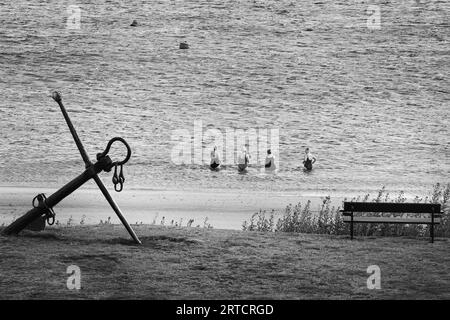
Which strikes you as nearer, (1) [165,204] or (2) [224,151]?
(1) [165,204]

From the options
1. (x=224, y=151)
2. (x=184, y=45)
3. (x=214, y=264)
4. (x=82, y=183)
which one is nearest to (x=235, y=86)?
(x=184, y=45)

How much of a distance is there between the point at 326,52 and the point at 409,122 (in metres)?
8.99

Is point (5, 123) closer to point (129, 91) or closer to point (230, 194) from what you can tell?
point (129, 91)

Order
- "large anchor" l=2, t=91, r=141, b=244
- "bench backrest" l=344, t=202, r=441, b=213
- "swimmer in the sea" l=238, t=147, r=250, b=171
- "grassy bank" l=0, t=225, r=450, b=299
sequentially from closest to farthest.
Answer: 1. "grassy bank" l=0, t=225, r=450, b=299
2. "large anchor" l=2, t=91, r=141, b=244
3. "bench backrest" l=344, t=202, r=441, b=213
4. "swimmer in the sea" l=238, t=147, r=250, b=171

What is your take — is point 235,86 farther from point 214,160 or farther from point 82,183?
point 82,183

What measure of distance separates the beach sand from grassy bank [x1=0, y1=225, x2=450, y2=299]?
2.18 metres

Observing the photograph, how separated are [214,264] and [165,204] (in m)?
7.39

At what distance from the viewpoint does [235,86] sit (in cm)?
3884

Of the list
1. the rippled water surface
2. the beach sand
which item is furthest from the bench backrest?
the rippled water surface

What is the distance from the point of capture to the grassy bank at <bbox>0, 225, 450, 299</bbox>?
10.6 meters

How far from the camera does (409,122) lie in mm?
34875

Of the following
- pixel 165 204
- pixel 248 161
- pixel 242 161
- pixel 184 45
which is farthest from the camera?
pixel 184 45

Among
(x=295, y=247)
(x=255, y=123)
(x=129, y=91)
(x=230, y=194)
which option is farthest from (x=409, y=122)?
(x=295, y=247)

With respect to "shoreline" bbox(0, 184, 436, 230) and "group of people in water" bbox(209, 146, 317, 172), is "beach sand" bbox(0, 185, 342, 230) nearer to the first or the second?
"shoreline" bbox(0, 184, 436, 230)
